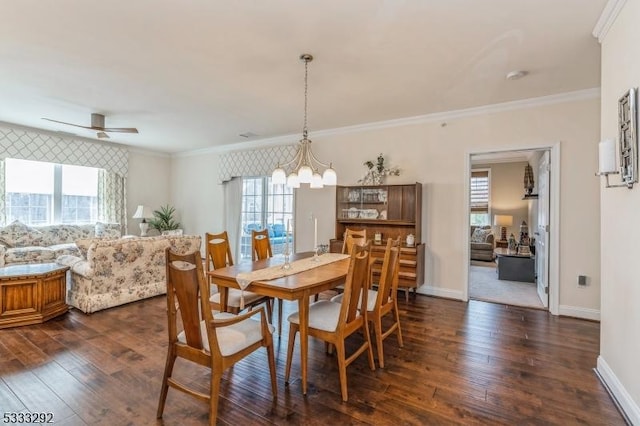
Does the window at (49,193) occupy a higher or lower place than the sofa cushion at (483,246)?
higher

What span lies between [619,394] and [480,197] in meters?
7.16

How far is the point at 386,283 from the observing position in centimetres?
269

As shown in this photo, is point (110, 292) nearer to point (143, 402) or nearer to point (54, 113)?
point (143, 402)

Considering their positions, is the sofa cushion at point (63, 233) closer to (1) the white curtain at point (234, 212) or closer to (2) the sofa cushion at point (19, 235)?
(2) the sofa cushion at point (19, 235)

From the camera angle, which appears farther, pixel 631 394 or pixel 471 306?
pixel 471 306

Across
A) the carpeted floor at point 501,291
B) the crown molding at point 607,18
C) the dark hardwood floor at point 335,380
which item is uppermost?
the crown molding at point 607,18

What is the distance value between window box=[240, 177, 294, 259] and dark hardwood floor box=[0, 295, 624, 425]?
10.6 feet

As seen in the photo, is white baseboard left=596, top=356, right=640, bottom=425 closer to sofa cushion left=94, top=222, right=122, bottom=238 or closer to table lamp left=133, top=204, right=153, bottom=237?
sofa cushion left=94, top=222, right=122, bottom=238

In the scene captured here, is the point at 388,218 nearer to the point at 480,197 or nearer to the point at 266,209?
the point at 266,209

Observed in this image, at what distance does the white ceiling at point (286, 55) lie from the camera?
2256 mm

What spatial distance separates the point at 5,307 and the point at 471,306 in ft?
17.4

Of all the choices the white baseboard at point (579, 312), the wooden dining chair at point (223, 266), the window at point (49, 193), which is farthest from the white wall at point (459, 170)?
the window at point (49, 193)

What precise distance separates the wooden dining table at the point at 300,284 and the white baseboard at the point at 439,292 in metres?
2.25

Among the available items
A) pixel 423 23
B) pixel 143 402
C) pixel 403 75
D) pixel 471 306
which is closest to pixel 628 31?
pixel 423 23
